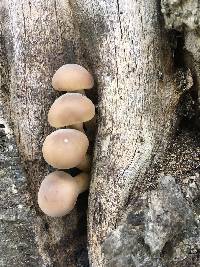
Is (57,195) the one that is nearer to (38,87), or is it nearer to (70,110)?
(70,110)

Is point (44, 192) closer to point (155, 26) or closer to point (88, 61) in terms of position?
point (88, 61)

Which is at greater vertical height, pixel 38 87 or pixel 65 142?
pixel 38 87

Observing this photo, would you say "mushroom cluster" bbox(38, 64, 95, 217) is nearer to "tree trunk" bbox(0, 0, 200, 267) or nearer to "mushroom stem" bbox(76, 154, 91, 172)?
"mushroom stem" bbox(76, 154, 91, 172)

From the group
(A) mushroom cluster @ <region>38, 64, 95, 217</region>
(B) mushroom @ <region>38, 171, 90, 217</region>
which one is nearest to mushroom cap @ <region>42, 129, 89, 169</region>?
(A) mushroom cluster @ <region>38, 64, 95, 217</region>

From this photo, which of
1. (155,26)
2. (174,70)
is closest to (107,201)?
(174,70)

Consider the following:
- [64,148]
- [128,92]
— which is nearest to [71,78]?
[128,92]

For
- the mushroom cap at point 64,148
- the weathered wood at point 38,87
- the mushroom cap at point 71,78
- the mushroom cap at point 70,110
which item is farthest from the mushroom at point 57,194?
the mushroom cap at point 71,78
